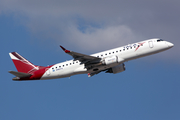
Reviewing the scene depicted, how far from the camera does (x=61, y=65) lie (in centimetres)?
5491

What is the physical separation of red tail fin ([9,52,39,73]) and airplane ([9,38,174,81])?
22.3 inches

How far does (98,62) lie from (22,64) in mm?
16557

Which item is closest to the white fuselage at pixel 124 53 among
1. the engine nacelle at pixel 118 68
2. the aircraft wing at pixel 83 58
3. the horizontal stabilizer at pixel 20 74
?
the aircraft wing at pixel 83 58

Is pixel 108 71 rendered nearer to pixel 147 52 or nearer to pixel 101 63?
pixel 101 63

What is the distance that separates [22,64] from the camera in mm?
58281

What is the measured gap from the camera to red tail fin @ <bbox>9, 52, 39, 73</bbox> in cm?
5741

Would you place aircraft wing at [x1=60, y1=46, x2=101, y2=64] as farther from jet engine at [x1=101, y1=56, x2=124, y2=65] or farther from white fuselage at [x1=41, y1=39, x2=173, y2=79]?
jet engine at [x1=101, y1=56, x2=124, y2=65]

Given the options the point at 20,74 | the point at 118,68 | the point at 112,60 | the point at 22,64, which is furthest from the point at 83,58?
the point at 22,64

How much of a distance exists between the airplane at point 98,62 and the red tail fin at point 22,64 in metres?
0.57

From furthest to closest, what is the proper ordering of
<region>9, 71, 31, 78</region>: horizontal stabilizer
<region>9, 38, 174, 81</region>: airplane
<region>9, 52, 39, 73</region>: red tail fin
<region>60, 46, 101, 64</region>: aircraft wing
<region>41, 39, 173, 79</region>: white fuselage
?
<region>9, 52, 39, 73</region>: red tail fin → <region>9, 71, 31, 78</region>: horizontal stabilizer → <region>41, 39, 173, 79</region>: white fuselage → <region>9, 38, 174, 81</region>: airplane → <region>60, 46, 101, 64</region>: aircraft wing

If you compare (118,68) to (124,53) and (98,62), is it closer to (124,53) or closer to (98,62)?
(124,53)

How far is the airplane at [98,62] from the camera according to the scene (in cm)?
5188

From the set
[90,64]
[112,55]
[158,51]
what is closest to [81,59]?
[90,64]

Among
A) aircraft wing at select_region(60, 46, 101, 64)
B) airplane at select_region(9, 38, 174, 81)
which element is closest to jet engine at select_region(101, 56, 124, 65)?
airplane at select_region(9, 38, 174, 81)
